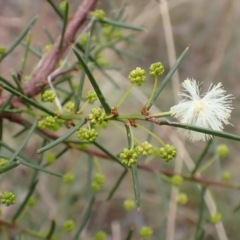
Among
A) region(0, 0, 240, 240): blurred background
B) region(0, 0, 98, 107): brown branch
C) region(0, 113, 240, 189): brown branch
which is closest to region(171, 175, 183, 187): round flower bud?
region(0, 113, 240, 189): brown branch

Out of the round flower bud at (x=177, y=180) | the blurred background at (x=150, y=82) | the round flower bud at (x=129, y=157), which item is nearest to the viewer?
the round flower bud at (x=129, y=157)

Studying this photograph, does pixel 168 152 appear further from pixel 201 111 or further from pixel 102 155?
pixel 102 155

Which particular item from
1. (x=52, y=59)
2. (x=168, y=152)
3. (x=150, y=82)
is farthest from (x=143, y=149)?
(x=150, y=82)

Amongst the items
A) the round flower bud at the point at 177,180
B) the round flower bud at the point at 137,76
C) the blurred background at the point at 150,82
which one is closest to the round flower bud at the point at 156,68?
the round flower bud at the point at 137,76

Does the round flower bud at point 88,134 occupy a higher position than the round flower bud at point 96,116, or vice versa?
the round flower bud at point 96,116

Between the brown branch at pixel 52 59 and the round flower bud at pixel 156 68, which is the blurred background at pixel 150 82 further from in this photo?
the round flower bud at pixel 156 68

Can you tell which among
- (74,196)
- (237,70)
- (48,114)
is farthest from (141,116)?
(237,70)
